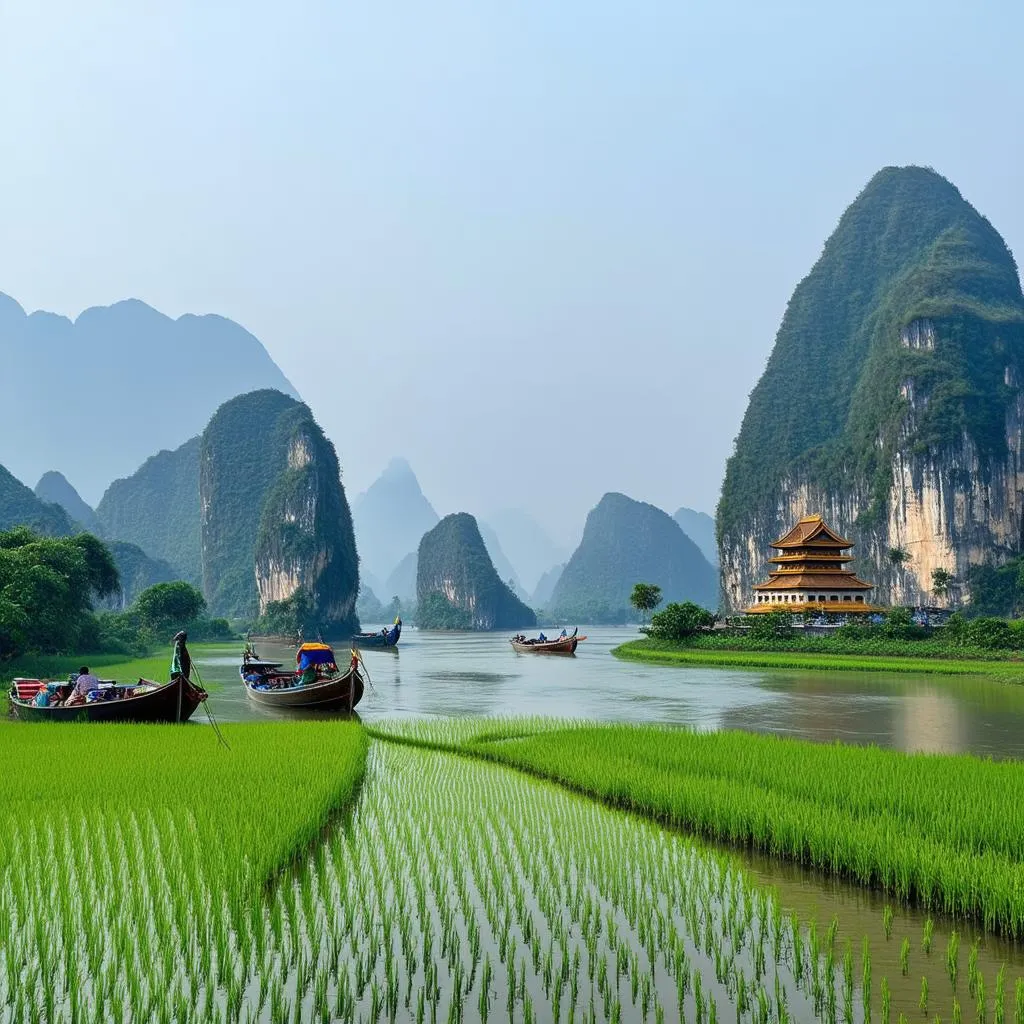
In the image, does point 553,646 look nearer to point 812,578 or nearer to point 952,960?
point 812,578

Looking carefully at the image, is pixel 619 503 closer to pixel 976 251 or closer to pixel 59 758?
pixel 976 251

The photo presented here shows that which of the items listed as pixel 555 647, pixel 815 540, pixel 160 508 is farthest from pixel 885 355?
pixel 160 508

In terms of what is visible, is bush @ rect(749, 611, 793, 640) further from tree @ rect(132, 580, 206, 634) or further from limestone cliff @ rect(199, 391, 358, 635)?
limestone cliff @ rect(199, 391, 358, 635)

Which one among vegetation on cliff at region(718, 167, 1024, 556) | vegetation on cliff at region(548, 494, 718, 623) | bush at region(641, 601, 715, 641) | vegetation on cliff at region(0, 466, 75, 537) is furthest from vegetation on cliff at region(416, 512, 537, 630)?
bush at region(641, 601, 715, 641)

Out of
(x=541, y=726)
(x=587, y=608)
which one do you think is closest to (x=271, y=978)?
(x=541, y=726)

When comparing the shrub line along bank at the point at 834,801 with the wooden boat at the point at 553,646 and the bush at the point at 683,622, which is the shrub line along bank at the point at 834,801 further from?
the wooden boat at the point at 553,646

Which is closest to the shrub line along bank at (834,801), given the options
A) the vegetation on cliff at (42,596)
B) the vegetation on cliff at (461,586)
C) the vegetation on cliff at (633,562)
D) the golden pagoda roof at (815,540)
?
the vegetation on cliff at (42,596)

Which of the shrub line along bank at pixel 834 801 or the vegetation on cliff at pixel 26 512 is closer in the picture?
the shrub line along bank at pixel 834 801
